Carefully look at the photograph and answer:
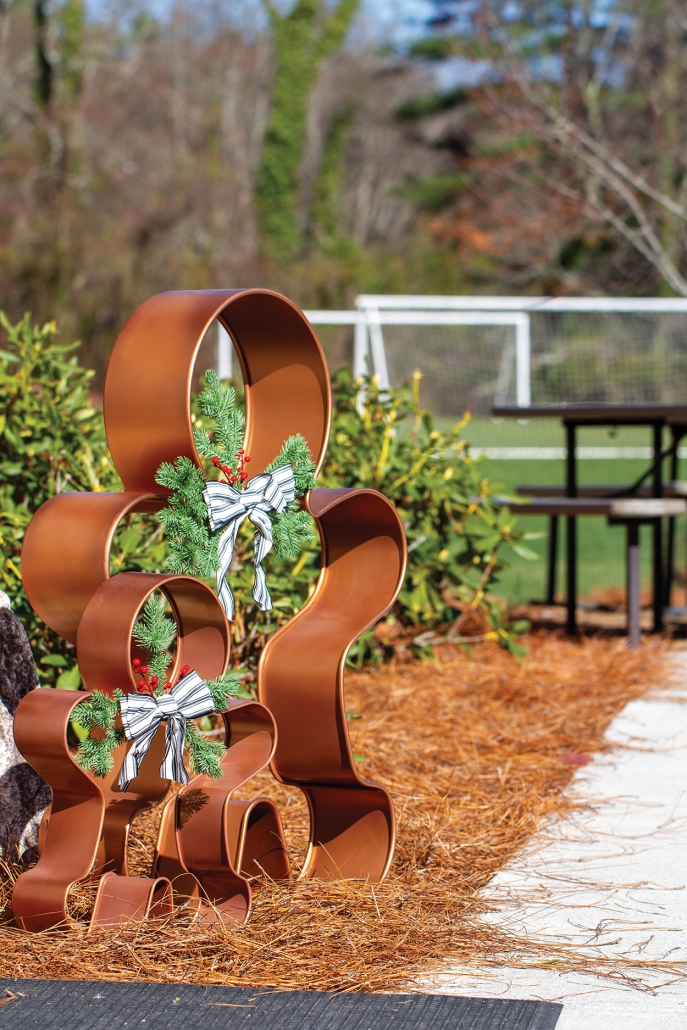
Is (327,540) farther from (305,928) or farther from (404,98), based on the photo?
(404,98)

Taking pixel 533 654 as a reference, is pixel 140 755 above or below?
above

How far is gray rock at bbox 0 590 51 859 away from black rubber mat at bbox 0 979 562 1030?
507 millimetres

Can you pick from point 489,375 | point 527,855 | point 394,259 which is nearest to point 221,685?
point 527,855

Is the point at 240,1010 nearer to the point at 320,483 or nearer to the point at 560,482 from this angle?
the point at 320,483

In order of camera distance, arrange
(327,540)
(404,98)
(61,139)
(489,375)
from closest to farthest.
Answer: (327,540) < (489,375) < (61,139) < (404,98)

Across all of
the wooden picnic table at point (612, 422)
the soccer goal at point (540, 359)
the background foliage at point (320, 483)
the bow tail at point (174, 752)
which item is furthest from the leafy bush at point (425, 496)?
the soccer goal at point (540, 359)

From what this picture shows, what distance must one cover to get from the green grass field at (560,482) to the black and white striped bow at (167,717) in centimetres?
275

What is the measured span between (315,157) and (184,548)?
1252 inches

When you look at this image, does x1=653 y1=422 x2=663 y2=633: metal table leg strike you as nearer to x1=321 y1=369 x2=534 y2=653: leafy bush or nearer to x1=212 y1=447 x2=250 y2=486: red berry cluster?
x1=321 y1=369 x2=534 y2=653: leafy bush

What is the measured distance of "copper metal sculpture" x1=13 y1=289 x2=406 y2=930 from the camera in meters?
2.01

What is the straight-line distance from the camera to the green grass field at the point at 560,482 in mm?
7496

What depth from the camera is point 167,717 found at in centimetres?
204

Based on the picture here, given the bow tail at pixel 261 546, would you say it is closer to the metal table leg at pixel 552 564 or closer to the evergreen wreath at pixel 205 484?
the evergreen wreath at pixel 205 484

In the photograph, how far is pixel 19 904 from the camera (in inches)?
81.1
